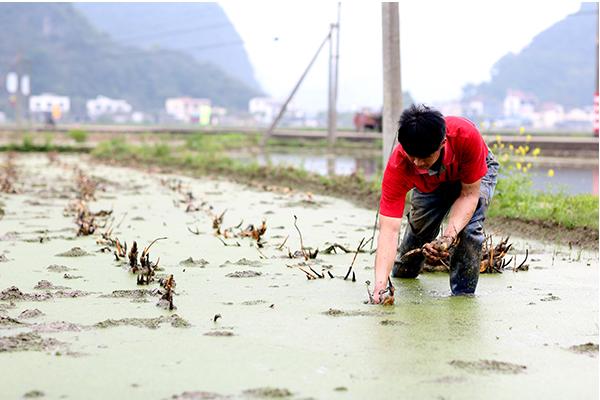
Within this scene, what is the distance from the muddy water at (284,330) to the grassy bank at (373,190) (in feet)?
2.88

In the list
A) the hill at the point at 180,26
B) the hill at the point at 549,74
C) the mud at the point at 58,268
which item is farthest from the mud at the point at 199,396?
the hill at the point at 180,26

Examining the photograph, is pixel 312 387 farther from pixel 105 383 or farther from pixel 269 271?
pixel 269 271

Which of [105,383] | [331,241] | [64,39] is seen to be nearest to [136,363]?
[105,383]

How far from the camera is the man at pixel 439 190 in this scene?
420 centimetres

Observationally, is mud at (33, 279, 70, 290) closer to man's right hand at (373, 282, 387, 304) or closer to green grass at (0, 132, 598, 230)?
man's right hand at (373, 282, 387, 304)

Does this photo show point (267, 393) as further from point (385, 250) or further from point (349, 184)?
point (349, 184)

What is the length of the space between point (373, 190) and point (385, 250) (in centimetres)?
650

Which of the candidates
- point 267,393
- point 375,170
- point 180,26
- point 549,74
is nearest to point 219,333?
point 267,393

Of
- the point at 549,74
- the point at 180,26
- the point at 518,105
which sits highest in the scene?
the point at 180,26

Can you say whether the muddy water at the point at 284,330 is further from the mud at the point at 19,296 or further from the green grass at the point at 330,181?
the green grass at the point at 330,181

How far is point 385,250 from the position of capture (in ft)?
15.5

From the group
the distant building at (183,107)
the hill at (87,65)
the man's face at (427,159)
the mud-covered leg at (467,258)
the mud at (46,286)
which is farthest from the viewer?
the hill at (87,65)

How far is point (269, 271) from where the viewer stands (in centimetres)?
577

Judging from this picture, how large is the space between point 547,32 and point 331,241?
117868 millimetres
